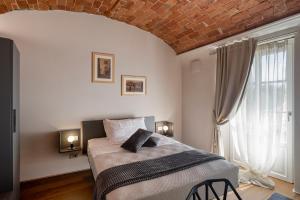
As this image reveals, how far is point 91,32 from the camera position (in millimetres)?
3211

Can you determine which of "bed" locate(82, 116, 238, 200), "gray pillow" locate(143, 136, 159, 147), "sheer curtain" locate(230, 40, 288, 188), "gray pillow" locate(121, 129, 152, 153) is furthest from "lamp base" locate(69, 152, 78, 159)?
"sheer curtain" locate(230, 40, 288, 188)

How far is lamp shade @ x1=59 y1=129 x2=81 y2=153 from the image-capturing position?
2.85 m

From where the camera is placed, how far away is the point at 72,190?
8.13ft

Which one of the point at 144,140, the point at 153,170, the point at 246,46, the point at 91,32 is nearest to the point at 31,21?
the point at 91,32

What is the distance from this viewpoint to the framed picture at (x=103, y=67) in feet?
10.6

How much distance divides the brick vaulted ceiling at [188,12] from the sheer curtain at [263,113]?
0.54 meters

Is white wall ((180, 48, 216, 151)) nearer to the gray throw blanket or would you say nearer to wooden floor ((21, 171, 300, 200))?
wooden floor ((21, 171, 300, 200))

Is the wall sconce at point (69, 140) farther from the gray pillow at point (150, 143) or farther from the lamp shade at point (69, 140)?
the gray pillow at point (150, 143)

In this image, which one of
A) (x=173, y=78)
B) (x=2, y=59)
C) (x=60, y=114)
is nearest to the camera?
(x=2, y=59)

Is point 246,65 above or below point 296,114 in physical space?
above

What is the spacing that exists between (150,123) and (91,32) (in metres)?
2.13

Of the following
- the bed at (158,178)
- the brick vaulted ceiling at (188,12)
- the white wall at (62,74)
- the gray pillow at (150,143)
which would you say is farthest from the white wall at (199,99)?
the gray pillow at (150,143)

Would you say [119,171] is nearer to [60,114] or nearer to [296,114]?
[60,114]

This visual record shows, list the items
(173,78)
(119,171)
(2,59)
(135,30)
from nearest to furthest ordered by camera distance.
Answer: (2,59)
(119,171)
(135,30)
(173,78)
